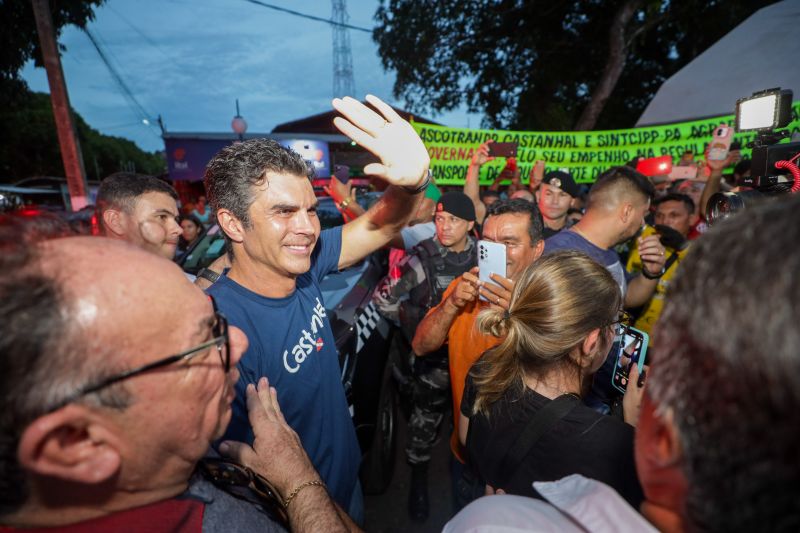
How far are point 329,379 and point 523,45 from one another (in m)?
14.4

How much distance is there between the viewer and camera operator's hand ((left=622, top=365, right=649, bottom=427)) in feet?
4.41

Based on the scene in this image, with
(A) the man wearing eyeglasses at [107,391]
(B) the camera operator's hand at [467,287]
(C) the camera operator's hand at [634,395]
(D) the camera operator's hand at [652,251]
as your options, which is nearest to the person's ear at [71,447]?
(A) the man wearing eyeglasses at [107,391]

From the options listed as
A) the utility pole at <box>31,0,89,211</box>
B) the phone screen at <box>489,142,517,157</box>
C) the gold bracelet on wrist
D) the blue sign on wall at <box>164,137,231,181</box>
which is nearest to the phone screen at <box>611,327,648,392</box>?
the gold bracelet on wrist

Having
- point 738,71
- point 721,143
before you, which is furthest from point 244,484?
point 738,71

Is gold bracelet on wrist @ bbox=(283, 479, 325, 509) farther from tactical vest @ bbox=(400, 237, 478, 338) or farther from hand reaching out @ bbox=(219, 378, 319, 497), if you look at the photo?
tactical vest @ bbox=(400, 237, 478, 338)

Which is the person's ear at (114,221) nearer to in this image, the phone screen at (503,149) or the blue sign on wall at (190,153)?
the phone screen at (503,149)

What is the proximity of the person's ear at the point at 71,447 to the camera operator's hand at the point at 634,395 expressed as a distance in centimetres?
150

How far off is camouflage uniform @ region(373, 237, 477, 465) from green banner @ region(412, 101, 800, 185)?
3.28m

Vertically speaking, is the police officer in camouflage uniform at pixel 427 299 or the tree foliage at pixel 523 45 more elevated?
the tree foliage at pixel 523 45

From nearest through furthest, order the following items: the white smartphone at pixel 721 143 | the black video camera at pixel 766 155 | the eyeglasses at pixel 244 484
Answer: the eyeglasses at pixel 244 484 → the black video camera at pixel 766 155 → the white smartphone at pixel 721 143

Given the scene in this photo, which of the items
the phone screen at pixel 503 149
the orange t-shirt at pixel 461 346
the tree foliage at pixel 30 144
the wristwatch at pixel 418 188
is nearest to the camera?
the wristwatch at pixel 418 188

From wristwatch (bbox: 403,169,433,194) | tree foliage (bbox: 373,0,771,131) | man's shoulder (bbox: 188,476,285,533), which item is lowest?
man's shoulder (bbox: 188,476,285,533)

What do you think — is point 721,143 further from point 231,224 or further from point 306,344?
point 231,224

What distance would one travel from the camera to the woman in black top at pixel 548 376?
3.86ft
